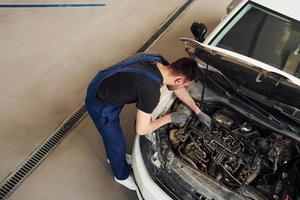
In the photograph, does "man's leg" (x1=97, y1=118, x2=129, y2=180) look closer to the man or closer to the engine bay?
the man

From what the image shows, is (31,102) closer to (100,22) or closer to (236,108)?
(100,22)

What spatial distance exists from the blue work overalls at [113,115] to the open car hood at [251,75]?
14.3 inches

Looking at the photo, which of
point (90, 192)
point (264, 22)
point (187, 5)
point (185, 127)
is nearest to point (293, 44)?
point (264, 22)

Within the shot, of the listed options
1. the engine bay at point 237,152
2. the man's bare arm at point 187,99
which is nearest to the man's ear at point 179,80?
the man's bare arm at point 187,99

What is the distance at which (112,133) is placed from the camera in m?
2.74

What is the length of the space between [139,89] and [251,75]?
875mm

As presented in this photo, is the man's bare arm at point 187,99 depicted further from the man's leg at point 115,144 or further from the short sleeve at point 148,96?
the man's leg at point 115,144

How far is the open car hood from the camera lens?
235 cm

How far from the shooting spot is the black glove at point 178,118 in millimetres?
2568

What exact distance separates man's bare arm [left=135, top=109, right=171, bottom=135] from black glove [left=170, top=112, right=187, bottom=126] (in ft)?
0.11

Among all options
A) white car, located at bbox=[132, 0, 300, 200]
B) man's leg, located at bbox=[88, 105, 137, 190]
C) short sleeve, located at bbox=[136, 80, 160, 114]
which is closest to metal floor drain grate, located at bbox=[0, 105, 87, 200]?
man's leg, located at bbox=[88, 105, 137, 190]

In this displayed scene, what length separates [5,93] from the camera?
4.25 metres

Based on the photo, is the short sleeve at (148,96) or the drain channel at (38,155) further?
the drain channel at (38,155)

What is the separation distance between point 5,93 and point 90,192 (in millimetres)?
1929
